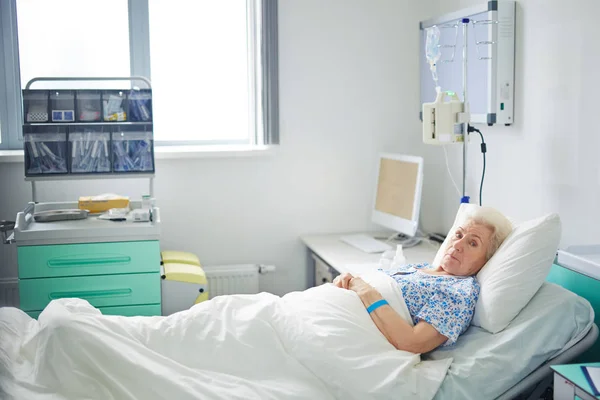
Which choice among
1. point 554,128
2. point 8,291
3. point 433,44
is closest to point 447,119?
point 433,44

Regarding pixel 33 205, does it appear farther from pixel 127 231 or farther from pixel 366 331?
pixel 366 331

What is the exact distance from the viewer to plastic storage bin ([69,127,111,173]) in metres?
3.44

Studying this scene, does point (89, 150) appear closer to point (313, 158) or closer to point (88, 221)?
point (88, 221)

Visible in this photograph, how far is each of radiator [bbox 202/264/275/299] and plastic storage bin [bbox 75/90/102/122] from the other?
1.04 m

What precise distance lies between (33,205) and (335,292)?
1.71 metres

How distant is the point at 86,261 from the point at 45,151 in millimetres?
612

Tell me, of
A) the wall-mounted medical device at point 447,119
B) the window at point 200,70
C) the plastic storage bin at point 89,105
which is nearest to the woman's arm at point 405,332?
the wall-mounted medical device at point 447,119

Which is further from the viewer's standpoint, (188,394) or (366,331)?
(366,331)

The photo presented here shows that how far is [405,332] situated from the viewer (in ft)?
7.68

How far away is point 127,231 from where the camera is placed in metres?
3.21

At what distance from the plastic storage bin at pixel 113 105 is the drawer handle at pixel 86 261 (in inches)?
27.7

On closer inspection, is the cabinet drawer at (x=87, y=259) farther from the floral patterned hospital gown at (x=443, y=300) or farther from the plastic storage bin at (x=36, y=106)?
the floral patterned hospital gown at (x=443, y=300)

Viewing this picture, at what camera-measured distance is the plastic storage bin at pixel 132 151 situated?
3.48m

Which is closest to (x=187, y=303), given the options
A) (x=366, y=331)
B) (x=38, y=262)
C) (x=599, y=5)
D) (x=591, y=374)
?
(x=38, y=262)
